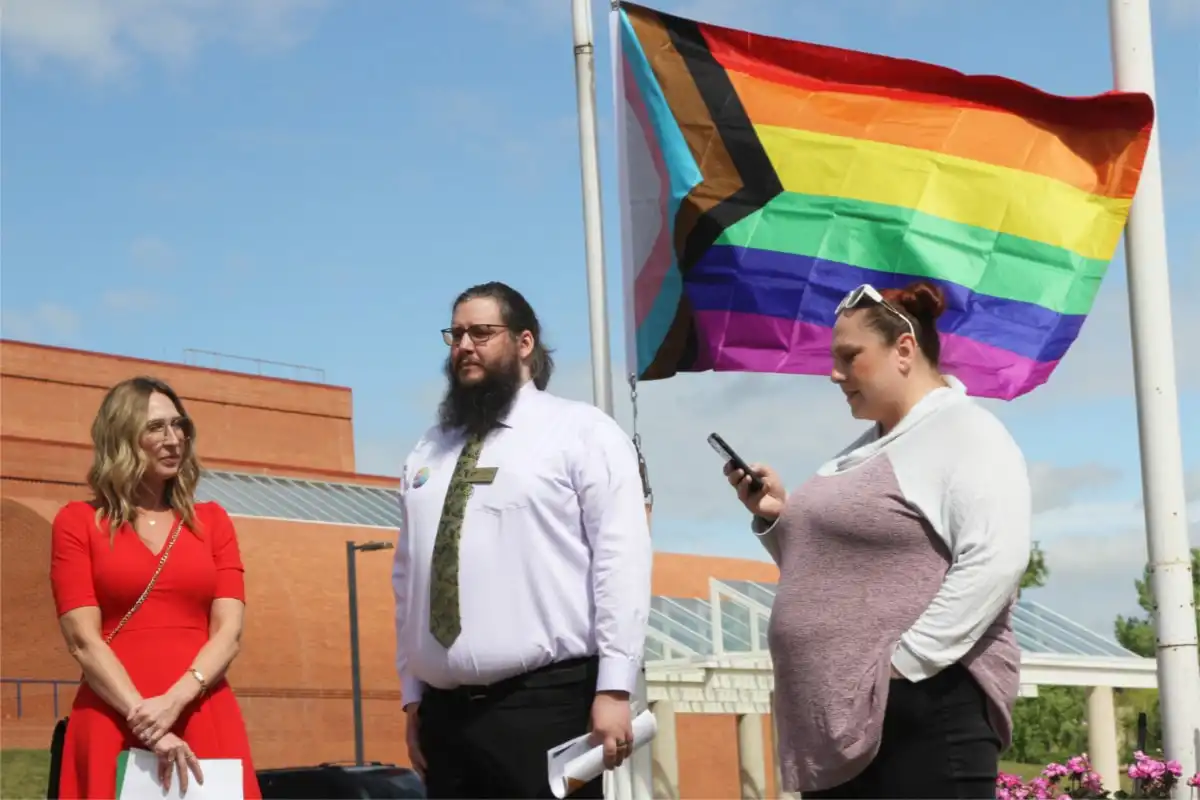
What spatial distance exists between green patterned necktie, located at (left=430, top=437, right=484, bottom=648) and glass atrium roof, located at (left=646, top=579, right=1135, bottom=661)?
2265 centimetres

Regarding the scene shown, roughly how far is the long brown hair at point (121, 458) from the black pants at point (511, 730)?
104cm

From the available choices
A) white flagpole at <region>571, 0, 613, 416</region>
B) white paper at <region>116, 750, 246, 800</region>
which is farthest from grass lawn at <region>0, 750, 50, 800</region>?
white paper at <region>116, 750, 246, 800</region>

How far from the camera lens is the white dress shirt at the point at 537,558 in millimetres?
4695

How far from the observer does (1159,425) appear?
7938 millimetres

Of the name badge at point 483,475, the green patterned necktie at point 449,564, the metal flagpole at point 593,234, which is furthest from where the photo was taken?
the metal flagpole at point 593,234

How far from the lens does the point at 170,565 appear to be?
5.19 m

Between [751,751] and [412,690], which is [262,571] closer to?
[751,751]

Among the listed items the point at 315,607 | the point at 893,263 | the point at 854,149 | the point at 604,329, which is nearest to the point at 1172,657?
the point at 893,263

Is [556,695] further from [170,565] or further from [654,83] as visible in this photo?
[654,83]

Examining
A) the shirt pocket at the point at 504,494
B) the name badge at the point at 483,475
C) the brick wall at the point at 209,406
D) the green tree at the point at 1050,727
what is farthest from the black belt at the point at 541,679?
the green tree at the point at 1050,727

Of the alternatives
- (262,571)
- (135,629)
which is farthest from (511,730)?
(262,571)

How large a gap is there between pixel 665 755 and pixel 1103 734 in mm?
6937

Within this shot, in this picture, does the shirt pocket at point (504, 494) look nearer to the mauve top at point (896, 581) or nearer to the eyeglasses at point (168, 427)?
the mauve top at point (896, 581)

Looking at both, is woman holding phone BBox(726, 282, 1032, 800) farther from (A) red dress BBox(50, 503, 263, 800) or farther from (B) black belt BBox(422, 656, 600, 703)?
(A) red dress BBox(50, 503, 263, 800)
